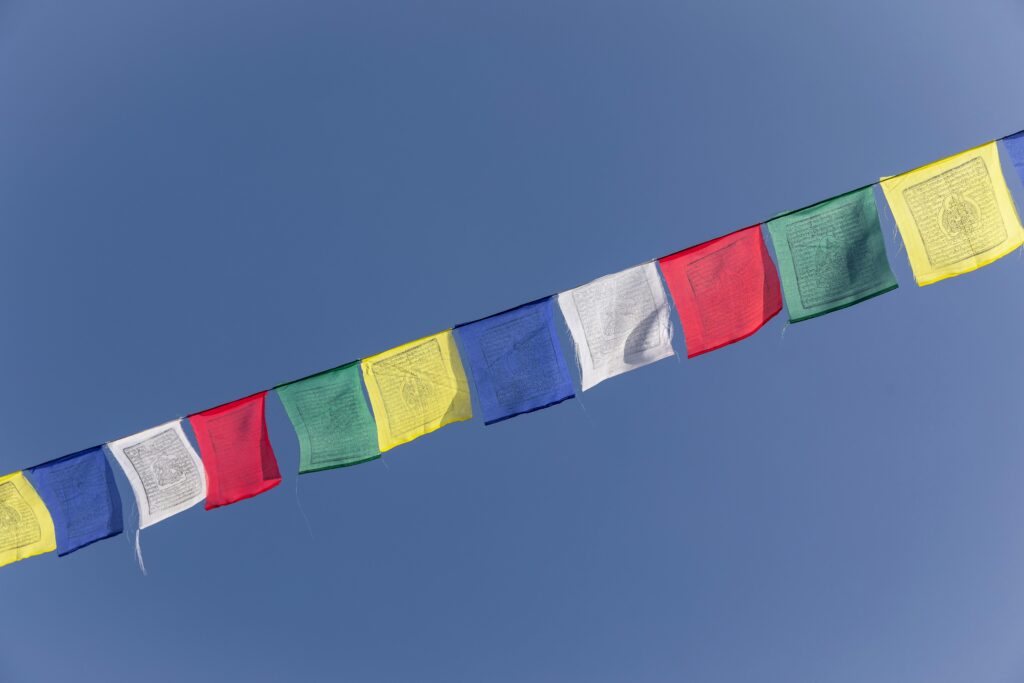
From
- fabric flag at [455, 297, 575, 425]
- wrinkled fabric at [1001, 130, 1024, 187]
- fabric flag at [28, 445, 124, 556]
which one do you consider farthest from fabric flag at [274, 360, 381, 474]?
wrinkled fabric at [1001, 130, 1024, 187]

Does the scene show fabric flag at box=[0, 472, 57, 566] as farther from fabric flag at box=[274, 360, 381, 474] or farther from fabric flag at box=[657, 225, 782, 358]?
fabric flag at box=[657, 225, 782, 358]

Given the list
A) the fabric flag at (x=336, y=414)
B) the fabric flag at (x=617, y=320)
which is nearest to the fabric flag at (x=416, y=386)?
the fabric flag at (x=336, y=414)

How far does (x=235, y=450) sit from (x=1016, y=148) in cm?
851

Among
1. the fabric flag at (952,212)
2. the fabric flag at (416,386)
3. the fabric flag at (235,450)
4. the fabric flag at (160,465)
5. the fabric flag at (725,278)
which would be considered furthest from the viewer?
the fabric flag at (160,465)

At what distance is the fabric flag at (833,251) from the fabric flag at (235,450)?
564cm

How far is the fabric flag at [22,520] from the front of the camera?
386 inches

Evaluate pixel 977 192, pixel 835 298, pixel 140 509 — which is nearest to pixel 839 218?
pixel 835 298

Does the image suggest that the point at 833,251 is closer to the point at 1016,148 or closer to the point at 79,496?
the point at 1016,148

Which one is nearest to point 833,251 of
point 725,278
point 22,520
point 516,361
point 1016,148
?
point 725,278

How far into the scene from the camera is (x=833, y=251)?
330 inches

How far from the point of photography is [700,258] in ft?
27.9

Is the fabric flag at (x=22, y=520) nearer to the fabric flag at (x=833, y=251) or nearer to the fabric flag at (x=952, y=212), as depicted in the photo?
the fabric flag at (x=833, y=251)

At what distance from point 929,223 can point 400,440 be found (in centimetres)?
570

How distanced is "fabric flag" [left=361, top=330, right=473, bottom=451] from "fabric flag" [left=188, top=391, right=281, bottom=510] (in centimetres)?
134
